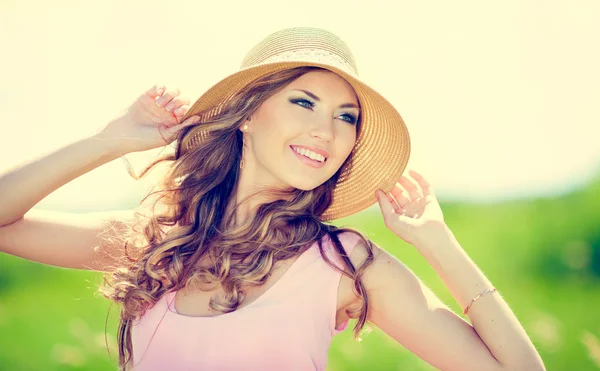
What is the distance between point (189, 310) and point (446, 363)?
3.38ft

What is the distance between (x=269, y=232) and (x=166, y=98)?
2.52 feet

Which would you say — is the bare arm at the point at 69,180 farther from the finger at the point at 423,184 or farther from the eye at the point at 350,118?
the finger at the point at 423,184

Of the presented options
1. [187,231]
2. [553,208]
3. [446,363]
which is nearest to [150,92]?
[187,231]

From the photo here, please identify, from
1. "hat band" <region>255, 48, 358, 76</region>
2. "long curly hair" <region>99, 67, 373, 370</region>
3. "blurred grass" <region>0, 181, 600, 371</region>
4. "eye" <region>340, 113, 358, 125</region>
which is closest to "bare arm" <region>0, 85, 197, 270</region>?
"long curly hair" <region>99, 67, 373, 370</region>

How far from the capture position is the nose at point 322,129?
2719 mm

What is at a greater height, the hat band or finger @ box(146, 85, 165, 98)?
the hat band

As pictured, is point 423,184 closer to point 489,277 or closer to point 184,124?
point 184,124

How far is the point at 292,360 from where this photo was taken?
258 cm

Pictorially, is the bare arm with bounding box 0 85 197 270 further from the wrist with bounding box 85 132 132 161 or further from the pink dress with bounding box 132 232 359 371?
the pink dress with bounding box 132 232 359 371

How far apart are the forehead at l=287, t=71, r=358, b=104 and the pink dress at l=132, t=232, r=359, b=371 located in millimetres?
666

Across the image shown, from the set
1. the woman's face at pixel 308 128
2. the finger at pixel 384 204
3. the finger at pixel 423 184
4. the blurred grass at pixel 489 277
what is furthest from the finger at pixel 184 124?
the blurred grass at pixel 489 277

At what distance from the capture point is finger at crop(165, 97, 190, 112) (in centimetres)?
301

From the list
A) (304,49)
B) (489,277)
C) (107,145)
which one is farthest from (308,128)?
(489,277)

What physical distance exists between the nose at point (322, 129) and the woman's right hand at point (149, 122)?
0.66m
